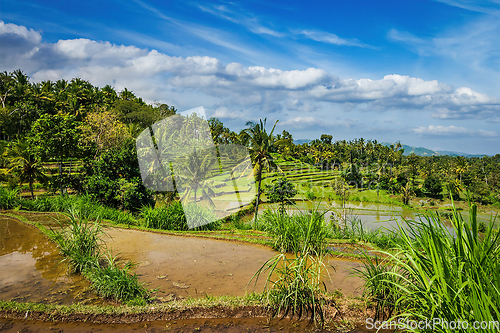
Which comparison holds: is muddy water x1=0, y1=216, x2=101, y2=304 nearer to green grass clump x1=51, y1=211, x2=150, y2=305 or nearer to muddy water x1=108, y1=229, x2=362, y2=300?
green grass clump x1=51, y1=211, x2=150, y2=305

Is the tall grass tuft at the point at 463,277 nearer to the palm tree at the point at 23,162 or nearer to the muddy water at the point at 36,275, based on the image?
the muddy water at the point at 36,275

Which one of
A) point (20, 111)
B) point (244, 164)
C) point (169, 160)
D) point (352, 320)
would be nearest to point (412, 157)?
point (244, 164)

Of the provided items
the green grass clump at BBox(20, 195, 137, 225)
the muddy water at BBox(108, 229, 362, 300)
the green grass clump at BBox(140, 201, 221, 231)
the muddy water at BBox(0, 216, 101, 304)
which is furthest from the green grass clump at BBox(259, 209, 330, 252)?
the green grass clump at BBox(20, 195, 137, 225)

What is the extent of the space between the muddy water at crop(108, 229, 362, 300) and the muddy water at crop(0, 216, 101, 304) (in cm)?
131

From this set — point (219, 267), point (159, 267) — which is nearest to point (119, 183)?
point (159, 267)

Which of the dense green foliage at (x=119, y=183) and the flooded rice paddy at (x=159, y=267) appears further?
the dense green foliage at (x=119, y=183)

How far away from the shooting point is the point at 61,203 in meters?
13.8

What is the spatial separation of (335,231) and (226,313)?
7901 mm

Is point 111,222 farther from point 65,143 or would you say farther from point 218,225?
point 65,143

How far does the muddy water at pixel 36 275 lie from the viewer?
520cm

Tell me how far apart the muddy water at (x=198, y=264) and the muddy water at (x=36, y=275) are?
1308 mm

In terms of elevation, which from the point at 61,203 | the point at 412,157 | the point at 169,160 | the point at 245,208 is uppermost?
the point at 412,157

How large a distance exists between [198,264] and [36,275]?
358 cm

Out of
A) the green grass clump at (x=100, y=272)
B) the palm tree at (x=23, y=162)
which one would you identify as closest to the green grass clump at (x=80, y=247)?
the green grass clump at (x=100, y=272)
